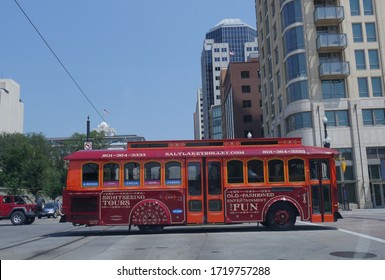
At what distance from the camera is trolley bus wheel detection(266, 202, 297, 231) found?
1519 cm

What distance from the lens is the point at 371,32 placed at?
140ft

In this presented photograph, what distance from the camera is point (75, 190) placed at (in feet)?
50.2

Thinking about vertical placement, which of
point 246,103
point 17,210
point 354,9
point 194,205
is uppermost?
point 246,103

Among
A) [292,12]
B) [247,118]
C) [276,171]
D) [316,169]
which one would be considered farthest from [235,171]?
[247,118]

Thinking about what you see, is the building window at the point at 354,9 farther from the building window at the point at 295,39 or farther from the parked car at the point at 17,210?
the parked car at the point at 17,210

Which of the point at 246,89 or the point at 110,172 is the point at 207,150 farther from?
the point at 246,89

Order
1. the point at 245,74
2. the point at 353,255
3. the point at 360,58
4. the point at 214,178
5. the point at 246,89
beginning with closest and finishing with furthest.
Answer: the point at 353,255 < the point at 214,178 < the point at 360,58 < the point at 246,89 < the point at 245,74

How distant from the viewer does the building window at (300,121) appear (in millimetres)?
41438

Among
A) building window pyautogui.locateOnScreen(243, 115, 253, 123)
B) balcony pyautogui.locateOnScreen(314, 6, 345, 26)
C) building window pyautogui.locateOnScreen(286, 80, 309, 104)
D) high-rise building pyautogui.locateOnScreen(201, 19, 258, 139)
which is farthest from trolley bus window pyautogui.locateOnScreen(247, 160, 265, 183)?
high-rise building pyautogui.locateOnScreen(201, 19, 258, 139)

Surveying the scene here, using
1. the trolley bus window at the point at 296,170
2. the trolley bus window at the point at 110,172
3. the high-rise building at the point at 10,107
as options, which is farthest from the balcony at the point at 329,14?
the high-rise building at the point at 10,107

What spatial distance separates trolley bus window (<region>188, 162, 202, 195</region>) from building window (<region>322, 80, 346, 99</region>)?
30084 mm

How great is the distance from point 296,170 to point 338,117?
2821 cm

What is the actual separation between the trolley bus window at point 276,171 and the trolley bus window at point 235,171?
3.54ft

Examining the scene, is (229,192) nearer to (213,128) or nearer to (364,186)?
(364,186)
